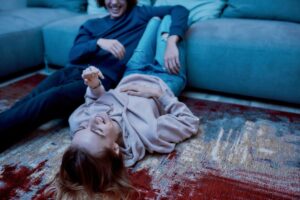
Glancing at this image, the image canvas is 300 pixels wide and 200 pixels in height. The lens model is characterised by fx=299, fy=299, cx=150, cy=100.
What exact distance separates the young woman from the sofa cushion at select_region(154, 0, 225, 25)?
358 mm

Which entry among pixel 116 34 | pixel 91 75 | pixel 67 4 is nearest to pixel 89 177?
pixel 91 75

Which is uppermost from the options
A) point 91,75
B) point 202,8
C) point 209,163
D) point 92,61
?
point 202,8

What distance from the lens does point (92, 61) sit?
5.14 feet

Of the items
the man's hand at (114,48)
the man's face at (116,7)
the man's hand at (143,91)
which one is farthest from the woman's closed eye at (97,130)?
the man's face at (116,7)

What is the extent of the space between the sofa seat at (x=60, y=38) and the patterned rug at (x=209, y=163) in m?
0.74

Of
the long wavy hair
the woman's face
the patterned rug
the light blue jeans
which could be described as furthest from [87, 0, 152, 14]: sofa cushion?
the long wavy hair

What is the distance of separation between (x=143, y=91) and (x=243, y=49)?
63 cm

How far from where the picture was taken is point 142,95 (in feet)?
4.14

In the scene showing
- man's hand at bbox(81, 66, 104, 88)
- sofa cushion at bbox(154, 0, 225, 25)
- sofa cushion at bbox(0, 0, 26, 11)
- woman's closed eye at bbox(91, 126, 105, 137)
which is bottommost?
sofa cushion at bbox(0, 0, 26, 11)

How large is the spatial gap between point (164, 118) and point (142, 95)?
0.49 feet

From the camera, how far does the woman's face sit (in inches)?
35.2

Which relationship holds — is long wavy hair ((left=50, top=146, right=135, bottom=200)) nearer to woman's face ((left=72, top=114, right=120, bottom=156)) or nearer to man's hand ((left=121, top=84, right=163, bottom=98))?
woman's face ((left=72, top=114, right=120, bottom=156))

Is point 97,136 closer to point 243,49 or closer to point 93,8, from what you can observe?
point 243,49

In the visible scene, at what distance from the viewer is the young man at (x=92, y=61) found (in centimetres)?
125
